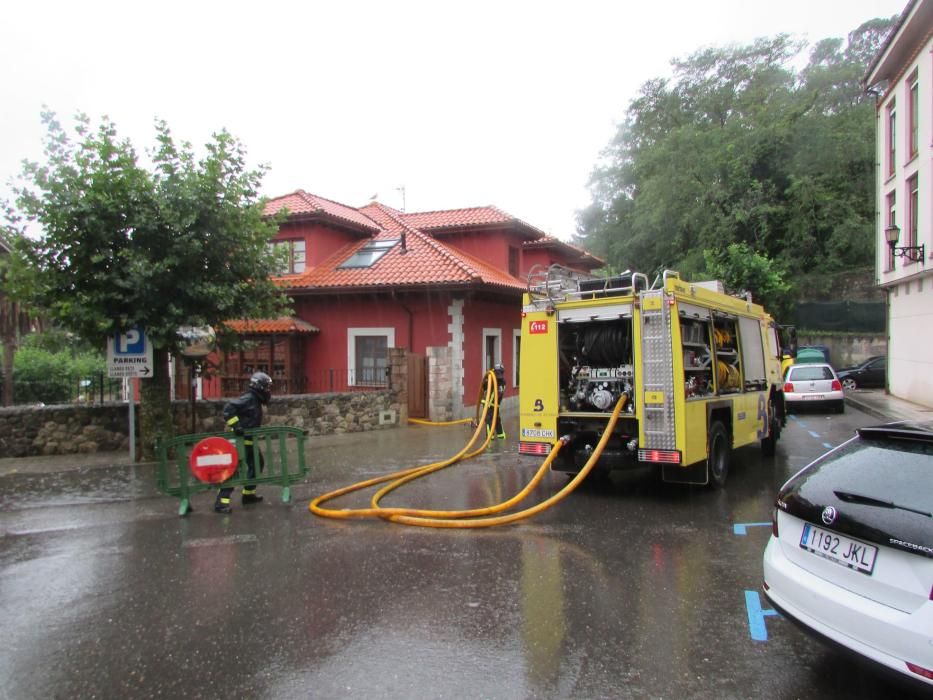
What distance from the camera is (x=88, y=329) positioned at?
9.71m

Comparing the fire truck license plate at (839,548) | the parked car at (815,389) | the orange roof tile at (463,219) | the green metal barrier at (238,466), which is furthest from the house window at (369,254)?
the fire truck license plate at (839,548)

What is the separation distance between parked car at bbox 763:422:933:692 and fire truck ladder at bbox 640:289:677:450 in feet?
11.1

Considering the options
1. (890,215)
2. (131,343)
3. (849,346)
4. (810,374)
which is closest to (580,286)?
(131,343)

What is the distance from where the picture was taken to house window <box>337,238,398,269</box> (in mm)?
18750

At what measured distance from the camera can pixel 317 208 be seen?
19.1m

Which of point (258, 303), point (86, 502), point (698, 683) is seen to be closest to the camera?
point (698, 683)

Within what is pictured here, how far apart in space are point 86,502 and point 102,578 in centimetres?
321

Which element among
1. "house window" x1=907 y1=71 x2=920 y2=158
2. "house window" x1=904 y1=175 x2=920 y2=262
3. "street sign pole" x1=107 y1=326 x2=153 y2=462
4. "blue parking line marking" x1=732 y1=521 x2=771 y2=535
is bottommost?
"blue parking line marking" x1=732 y1=521 x2=771 y2=535

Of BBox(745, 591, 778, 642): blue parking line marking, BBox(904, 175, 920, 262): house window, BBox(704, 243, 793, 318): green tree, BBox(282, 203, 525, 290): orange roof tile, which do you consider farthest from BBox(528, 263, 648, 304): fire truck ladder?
BBox(704, 243, 793, 318): green tree

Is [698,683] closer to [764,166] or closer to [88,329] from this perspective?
[88,329]

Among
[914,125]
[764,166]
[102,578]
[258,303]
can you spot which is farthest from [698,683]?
[764,166]

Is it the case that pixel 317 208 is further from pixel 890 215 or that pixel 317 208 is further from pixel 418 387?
pixel 890 215

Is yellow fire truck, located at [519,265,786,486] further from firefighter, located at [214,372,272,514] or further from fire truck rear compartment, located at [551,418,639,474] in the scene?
firefighter, located at [214,372,272,514]

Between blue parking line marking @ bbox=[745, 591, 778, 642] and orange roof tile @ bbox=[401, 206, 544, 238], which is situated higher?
orange roof tile @ bbox=[401, 206, 544, 238]
